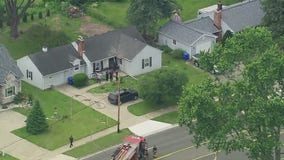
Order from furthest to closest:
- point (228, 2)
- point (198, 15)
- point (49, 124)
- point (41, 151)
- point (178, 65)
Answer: point (228, 2)
point (198, 15)
point (178, 65)
point (49, 124)
point (41, 151)

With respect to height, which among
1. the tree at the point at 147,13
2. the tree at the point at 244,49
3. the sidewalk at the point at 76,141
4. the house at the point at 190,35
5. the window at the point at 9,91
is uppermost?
the tree at the point at 244,49

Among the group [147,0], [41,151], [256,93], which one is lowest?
[41,151]

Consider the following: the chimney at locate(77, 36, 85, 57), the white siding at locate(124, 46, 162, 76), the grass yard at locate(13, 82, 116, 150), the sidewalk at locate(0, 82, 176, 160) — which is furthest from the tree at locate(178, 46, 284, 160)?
the chimney at locate(77, 36, 85, 57)

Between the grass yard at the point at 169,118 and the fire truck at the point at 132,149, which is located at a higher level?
the fire truck at the point at 132,149

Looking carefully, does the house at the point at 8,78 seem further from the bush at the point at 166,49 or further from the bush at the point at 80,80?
the bush at the point at 166,49

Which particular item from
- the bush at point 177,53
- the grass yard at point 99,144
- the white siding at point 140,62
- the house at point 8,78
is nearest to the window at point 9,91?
the house at point 8,78

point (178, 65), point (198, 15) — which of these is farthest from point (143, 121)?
point (198, 15)

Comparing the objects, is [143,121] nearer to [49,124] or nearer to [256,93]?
[49,124]
